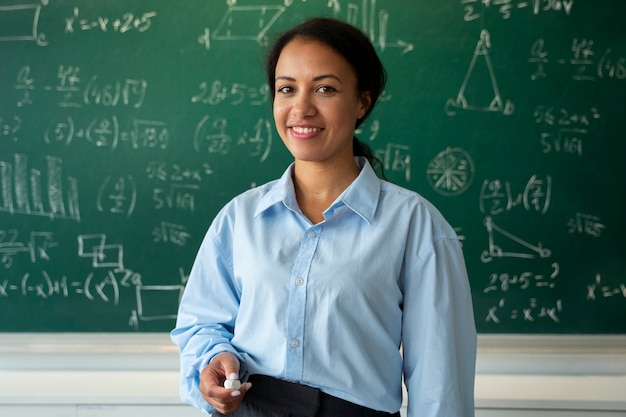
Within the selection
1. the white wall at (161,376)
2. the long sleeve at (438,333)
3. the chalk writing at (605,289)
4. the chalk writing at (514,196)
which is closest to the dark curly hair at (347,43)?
the long sleeve at (438,333)

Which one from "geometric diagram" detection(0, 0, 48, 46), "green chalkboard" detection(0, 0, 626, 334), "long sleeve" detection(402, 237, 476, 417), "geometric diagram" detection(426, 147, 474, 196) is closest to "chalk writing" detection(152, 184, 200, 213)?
"green chalkboard" detection(0, 0, 626, 334)

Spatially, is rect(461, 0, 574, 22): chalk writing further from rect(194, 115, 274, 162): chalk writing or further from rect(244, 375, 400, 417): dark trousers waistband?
rect(244, 375, 400, 417): dark trousers waistband

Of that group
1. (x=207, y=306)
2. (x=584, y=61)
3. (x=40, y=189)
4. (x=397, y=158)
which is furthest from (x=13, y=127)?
(x=584, y=61)

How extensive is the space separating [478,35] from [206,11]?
3.47ft

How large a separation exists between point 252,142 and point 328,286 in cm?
153

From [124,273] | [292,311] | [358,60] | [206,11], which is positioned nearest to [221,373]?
[292,311]

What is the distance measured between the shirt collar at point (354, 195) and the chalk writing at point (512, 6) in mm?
1440

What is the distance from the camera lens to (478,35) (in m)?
2.84

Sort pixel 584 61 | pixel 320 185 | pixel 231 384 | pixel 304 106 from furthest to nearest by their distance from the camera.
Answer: pixel 584 61 → pixel 320 185 → pixel 304 106 → pixel 231 384

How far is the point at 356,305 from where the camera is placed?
144 centimetres

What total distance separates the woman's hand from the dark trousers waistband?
0.06 metres

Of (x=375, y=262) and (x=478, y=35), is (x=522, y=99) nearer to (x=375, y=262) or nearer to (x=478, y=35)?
(x=478, y=35)

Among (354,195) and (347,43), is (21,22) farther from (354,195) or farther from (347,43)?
(354,195)

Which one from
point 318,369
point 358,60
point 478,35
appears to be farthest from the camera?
point 478,35
